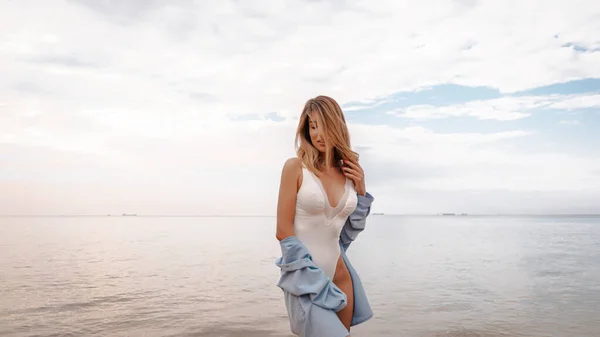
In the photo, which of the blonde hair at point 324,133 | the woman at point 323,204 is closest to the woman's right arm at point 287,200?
the woman at point 323,204

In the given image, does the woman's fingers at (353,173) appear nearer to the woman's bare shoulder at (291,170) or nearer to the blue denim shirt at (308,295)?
the woman's bare shoulder at (291,170)

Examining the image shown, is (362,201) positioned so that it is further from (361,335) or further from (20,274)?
(20,274)

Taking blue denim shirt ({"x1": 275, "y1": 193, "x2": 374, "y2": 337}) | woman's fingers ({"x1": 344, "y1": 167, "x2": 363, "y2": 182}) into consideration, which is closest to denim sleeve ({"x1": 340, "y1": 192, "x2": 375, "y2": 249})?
woman's fingers ({"x1": 344, "y1": 167, "x2": 363, "y2": 182})

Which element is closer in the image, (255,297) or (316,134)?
(316,134)

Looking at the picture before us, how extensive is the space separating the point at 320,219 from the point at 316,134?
0.56 m

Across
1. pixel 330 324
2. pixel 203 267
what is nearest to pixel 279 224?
pixel 330 324

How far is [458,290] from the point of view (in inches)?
527

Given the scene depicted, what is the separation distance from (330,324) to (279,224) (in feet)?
2.23

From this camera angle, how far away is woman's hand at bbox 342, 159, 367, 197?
10.8ft

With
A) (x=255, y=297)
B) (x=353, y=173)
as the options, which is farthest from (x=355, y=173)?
(x=255, y=297)

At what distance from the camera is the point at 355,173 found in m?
3.31

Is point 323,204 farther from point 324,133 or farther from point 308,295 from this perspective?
point 308,295

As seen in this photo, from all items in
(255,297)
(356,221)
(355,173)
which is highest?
(355,173)

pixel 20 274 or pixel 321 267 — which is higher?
pixel 321 267
